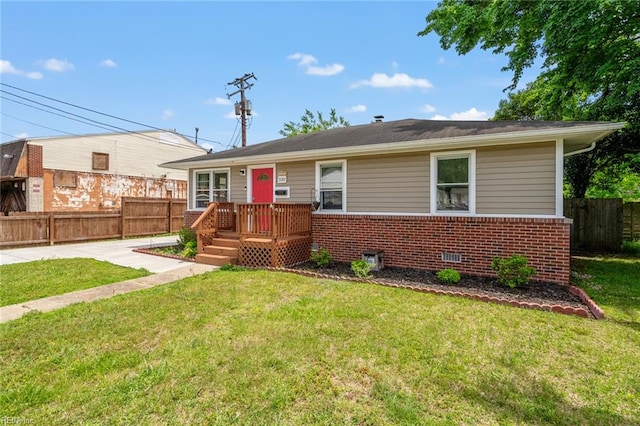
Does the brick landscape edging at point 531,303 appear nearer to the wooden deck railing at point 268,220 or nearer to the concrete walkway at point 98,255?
the wooden deck railing at point 268,220

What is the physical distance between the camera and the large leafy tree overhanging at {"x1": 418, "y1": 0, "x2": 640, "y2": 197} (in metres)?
7.03

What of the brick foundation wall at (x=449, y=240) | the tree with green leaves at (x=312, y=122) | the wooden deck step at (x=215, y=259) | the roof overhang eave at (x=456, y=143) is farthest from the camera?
the tree with green leaves at (x=312, y=122)

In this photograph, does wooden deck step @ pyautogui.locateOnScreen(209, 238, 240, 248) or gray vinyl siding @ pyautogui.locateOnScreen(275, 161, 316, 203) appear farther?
gray vinyl siding @ pyautogui.locateOnScreen(275, 161, 316, 203)

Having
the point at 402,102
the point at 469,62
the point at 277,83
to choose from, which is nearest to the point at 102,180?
the point at 277,83

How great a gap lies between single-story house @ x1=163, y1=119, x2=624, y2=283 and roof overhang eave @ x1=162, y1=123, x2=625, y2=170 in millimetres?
20

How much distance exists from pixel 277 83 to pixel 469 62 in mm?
11848

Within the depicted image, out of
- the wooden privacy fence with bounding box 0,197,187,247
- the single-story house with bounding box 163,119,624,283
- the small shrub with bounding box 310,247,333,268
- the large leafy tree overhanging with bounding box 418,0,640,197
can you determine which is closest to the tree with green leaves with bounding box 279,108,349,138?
the wooden privacy fence with bounding box 0,197,187,247

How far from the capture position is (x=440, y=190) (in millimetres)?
7113

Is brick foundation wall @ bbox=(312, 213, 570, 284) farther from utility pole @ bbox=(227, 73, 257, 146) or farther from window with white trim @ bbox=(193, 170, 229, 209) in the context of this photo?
utility pole @ bbox=(227, 73, 257, 146)

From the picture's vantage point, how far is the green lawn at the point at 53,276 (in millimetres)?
5289

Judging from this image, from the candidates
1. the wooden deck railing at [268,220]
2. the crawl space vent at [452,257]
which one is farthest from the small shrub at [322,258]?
the crawl space vent at [452,257]

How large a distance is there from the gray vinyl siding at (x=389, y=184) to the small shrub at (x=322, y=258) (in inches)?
52.3

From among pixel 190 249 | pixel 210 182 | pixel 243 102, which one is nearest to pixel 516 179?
pixel 190 249

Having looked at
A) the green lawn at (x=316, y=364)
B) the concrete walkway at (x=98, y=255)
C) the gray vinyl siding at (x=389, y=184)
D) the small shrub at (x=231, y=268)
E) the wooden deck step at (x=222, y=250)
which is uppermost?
the gray vinyl siding at (x=389, y=184)
